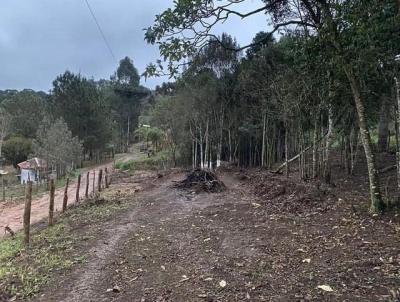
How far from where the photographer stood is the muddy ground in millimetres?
5473

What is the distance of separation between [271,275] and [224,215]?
16.4ft

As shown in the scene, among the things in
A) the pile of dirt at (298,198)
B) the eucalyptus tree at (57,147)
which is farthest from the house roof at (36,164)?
the pile of dirt at (298,198)

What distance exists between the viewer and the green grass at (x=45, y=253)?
6.92m

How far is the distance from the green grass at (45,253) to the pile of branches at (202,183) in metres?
4.21

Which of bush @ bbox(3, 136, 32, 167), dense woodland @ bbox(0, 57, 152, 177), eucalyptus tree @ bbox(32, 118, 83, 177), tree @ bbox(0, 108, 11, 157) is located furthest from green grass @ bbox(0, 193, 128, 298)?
tree @ bbox(0, 108, 11, 157)

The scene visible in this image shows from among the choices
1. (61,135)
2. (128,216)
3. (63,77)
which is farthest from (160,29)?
(63,77)

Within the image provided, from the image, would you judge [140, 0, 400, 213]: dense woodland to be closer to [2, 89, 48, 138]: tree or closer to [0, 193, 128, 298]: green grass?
[0, 193, 128, 298]: green grass

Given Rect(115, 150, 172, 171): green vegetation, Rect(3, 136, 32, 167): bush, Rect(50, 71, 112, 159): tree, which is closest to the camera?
Rect(115, 150, 172, 171): green vegetation

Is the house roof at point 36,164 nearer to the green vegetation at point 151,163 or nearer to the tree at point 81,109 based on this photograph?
the green vegetation at point 151,163

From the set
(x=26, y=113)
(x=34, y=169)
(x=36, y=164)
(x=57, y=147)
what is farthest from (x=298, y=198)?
(x=26, y=113)

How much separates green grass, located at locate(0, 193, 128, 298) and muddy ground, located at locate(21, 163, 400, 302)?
0.85 feet

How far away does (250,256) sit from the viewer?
7.07 metres

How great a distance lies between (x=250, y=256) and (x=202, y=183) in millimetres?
9795

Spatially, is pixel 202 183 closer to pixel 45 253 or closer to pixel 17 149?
pixel 45 253
